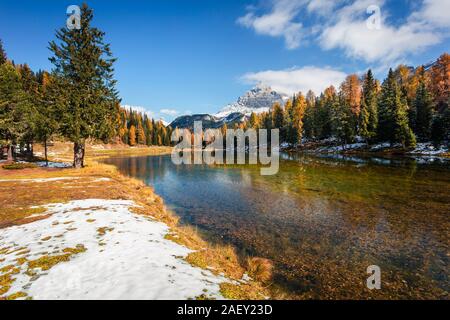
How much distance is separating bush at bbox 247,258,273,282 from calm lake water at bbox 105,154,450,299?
355 mm

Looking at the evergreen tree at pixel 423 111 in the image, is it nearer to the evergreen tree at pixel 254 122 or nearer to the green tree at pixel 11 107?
the evergreen tree at pixel 254 122

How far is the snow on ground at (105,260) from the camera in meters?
6.67

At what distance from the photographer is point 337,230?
14977 millimetres

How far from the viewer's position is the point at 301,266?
10.9 metres

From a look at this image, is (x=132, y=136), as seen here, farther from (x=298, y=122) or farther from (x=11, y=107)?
(x=11, y=107)

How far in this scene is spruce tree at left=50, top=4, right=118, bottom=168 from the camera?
33875 mm

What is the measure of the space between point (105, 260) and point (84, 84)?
112 feet

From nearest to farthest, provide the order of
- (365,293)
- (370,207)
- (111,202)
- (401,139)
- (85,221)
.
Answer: (365,293)
(85,221)
(111,202)
(370,207)
(401,139)

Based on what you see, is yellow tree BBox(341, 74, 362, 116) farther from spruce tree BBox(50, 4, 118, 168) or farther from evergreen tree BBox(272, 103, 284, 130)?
spruce tree BBox(50, 4, 118, 168)

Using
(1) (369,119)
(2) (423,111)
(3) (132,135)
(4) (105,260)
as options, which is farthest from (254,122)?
(4) (105,260)
